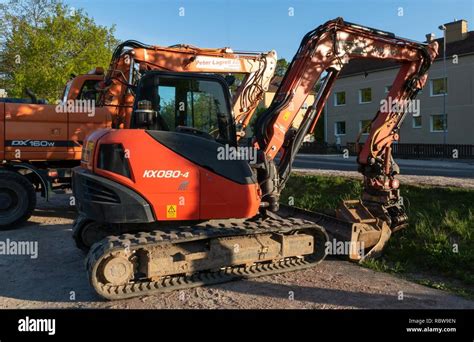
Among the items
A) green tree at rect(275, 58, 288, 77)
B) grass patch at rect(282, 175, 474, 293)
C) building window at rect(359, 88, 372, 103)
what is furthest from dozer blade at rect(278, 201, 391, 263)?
building window at rect(359, 88, 372, 103)

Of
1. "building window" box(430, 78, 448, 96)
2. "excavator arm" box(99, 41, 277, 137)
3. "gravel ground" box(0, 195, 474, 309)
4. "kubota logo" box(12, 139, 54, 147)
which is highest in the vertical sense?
"building window" box(430, 78, 448, 96)

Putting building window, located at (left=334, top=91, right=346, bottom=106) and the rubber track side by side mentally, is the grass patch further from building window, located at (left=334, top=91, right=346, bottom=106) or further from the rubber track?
building window, located at (left=334, top=91, right=346, bottom=106)

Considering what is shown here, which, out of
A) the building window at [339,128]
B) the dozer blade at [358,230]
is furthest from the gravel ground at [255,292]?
the building window at [339,128]

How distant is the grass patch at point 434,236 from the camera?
20.1 ft

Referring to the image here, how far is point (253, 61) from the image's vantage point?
10234 mm

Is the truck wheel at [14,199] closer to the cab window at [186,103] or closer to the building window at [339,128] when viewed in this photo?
the cab window at [186,103]

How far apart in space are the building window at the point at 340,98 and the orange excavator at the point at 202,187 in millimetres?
34860

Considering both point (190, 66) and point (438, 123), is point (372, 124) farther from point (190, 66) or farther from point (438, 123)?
point (438, 123)

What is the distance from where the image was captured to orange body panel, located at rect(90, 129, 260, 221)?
5.05m

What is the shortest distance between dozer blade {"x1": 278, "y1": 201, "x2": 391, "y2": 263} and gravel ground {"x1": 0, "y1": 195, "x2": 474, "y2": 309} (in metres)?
0.35

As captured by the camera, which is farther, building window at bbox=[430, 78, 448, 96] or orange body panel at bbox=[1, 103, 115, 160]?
building window at bbox=[430, 78, 448, 96]

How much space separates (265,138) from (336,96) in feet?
120
